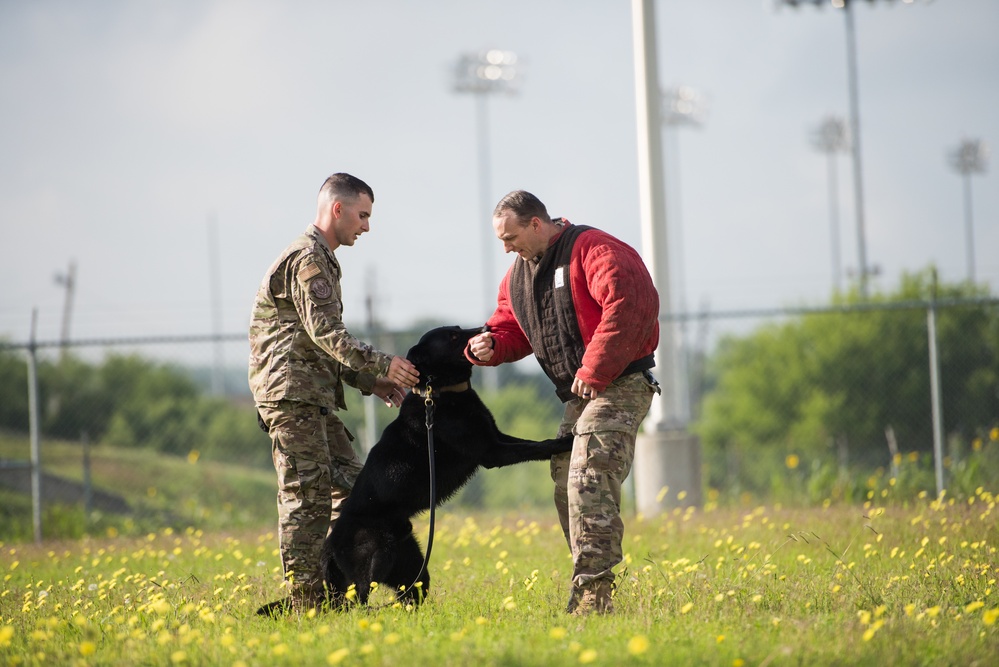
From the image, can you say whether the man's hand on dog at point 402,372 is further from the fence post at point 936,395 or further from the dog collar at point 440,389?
the fence post at point 936,395

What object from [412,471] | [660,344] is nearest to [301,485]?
[412,471]

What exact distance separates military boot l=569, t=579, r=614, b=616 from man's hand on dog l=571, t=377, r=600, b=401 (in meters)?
0.79

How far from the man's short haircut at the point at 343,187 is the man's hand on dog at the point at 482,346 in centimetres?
91

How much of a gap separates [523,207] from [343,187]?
90 cm

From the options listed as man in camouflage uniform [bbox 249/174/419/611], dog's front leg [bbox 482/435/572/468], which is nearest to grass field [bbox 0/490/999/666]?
man in camouflage uniform [bbox 249/174/419/611]

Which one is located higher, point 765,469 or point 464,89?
point 464,89

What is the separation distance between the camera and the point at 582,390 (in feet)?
14.0

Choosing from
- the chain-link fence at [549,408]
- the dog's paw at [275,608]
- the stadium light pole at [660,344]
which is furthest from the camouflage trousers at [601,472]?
the chain-link fence at [549,408]

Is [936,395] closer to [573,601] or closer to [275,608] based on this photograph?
[573,601]

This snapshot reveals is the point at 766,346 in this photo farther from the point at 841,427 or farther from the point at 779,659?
the point at 779,659

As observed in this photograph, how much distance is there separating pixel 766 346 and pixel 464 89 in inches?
602

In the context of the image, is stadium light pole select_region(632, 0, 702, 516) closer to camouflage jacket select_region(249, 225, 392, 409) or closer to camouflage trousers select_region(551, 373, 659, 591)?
camouflage trousers select_region(551, 373, 659, 591)

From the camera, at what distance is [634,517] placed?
812 cm

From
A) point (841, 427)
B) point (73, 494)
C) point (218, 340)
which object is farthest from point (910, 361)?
point (218, 340)
